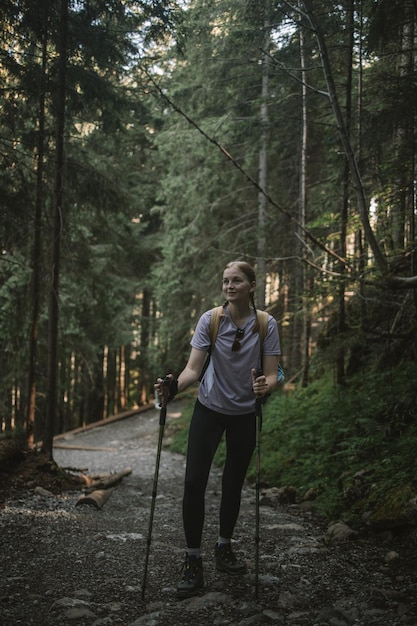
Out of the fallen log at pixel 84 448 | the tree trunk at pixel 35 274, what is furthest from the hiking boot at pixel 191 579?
the fallen log at pixel 84 448

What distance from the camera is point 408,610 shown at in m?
3.22

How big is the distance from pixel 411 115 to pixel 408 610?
5082mm

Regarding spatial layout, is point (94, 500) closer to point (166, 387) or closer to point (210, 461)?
point (210, 461)

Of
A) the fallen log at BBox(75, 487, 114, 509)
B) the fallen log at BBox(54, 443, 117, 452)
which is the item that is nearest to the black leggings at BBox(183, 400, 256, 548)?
the fallen log at BBox(75, 487, 114, 509)

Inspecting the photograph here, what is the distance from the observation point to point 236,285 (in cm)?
392

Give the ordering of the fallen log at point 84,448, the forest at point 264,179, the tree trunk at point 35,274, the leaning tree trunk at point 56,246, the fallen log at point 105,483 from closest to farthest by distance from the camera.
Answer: the forest at point 264,179 → the fallen log at point 105,483 → the leaning tree trunk at point 56,246 → the tree trunk at point 35,274 → the fallen log at point 84,448

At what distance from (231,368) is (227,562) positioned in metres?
1.51

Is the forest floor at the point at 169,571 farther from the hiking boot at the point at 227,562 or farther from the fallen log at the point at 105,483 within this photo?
the fallen log at the point at 105,483

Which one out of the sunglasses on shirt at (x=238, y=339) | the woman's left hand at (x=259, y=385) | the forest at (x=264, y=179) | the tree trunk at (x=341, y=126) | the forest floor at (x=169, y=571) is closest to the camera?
the forest floor at (x=169, y=571)

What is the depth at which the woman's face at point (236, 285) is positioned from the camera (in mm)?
3924

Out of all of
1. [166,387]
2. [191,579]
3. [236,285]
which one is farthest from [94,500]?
[236,285]

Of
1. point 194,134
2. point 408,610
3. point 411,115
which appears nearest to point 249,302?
point 408,610

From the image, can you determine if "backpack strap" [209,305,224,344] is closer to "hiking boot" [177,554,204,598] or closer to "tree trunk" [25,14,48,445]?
"hiking boot" [177,554,204,598]

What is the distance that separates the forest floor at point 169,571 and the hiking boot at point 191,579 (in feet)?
0.19
